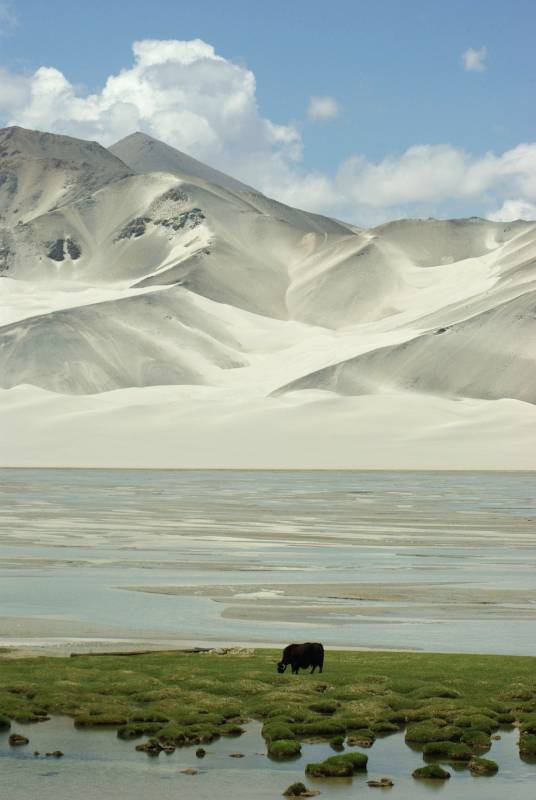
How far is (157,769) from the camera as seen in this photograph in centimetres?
1655

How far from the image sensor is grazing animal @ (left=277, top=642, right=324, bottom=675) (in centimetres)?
2167

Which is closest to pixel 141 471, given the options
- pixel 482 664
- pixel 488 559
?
pixel 488 559

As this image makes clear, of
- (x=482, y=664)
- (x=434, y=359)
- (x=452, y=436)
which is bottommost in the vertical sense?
(x=482, y=664)

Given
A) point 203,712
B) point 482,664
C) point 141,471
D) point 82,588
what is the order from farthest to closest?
point 141,471, point 82,588, point 482,664, point 203,712

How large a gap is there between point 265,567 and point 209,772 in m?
24.3

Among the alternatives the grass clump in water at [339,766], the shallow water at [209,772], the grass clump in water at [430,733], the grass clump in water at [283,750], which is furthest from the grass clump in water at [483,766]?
the grass clump in water at [283,750]

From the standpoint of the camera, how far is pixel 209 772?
16453mm

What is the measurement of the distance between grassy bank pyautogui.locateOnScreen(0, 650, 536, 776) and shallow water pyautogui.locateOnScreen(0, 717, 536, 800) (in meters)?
0.30

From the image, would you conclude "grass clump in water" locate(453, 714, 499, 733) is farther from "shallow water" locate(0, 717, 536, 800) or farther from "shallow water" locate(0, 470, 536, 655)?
"shallow water" locate(0, 470, 536, 655)

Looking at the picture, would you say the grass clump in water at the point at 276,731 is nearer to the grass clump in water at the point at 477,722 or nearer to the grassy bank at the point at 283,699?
the grassy bank at the point at 283,699

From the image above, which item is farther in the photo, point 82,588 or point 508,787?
point 82,588

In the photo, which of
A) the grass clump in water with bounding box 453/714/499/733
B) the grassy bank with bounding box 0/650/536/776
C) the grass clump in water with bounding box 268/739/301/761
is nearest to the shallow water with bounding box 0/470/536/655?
the grassy bank with bounding box 0/650/536/776

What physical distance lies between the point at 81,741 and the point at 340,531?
36605 millimetres

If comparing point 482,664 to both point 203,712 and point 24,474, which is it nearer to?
point 203,712
